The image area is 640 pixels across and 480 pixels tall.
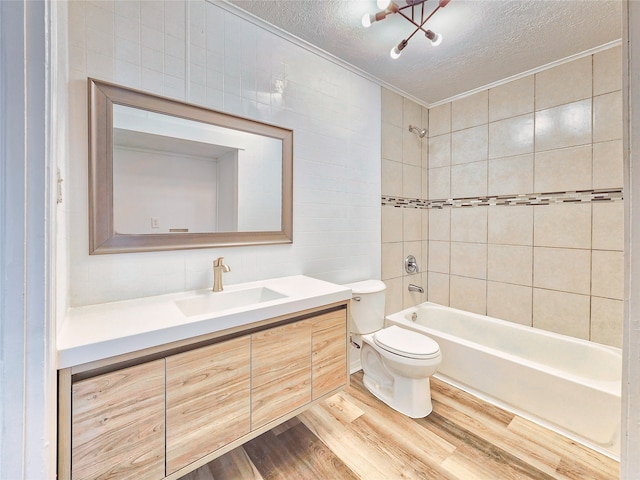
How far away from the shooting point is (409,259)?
8.74 feet

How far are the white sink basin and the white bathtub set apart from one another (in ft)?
4.31

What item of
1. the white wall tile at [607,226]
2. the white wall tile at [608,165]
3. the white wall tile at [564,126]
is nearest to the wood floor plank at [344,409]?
the white wall tile at [607,226]

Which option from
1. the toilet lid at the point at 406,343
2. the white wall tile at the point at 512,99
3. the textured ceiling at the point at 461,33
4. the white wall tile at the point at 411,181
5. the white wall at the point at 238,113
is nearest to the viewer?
the white wall at the point at 238,113

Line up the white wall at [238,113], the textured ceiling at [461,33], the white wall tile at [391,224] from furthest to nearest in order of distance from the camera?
the white wall tile at [391,224] → the textured ceiling at [461,33] → the white wall at [238,113]

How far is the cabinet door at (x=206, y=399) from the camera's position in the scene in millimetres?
1025

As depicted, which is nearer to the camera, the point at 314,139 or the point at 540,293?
the point at 314,139

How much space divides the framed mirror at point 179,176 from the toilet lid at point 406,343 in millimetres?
943

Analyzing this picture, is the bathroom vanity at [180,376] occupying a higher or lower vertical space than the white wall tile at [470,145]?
lower

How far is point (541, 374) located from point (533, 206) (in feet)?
4.11

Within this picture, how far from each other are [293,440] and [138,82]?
200 cm

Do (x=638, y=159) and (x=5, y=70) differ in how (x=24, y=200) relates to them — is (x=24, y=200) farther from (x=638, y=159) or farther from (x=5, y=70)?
(x=638, y=159)

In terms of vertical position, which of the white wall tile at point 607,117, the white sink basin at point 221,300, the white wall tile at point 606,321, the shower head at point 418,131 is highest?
the shower head at point 418,131

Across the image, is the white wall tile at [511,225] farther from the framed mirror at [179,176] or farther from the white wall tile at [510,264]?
the framed mirror at [179,176]

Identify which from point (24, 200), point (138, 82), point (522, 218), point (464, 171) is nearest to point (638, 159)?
point (24, 200)
